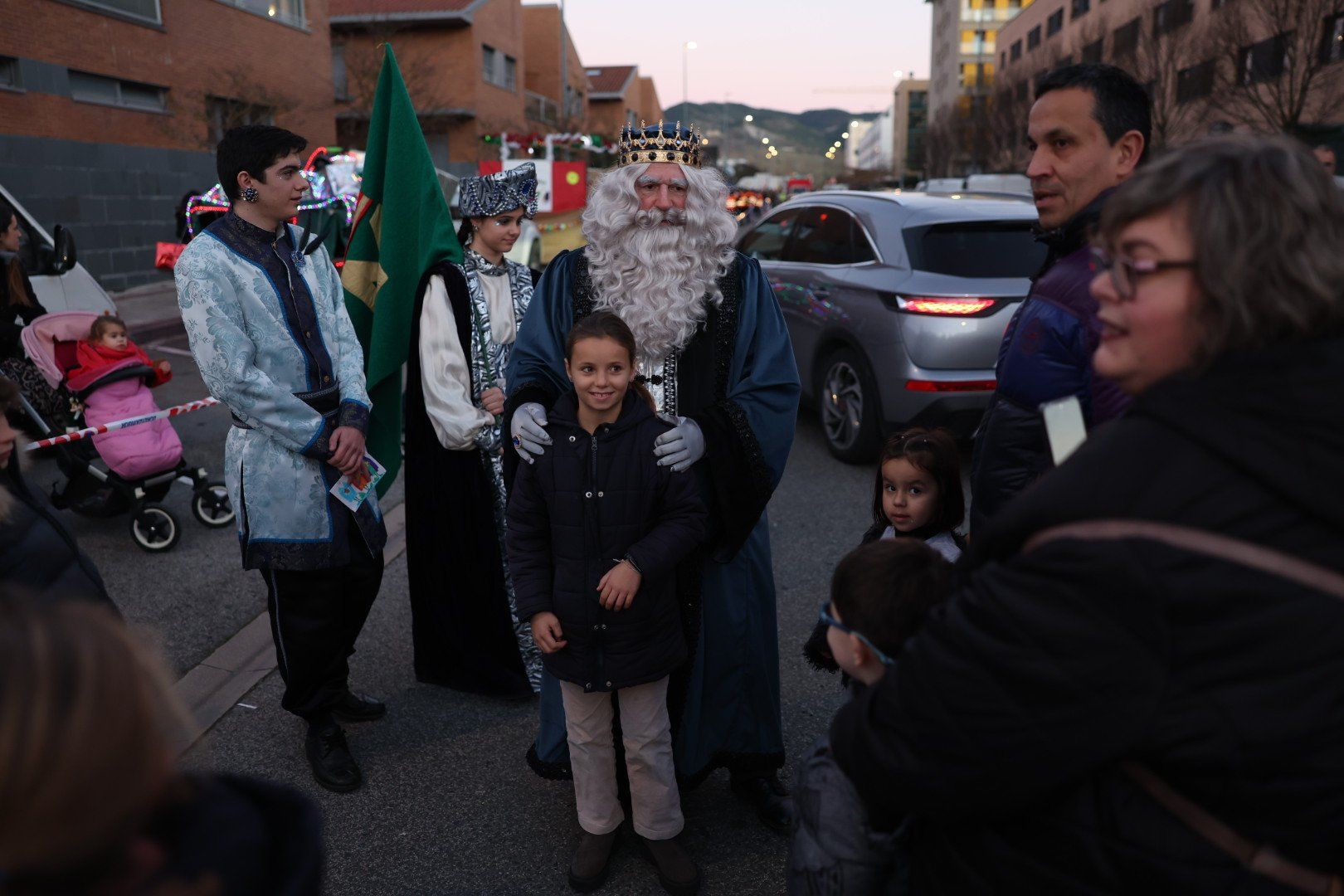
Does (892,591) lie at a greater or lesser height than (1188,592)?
lesser

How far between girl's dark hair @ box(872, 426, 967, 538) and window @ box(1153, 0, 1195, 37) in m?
32.3

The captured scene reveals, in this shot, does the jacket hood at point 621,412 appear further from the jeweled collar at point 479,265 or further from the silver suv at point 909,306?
the silver suv at point 909,306

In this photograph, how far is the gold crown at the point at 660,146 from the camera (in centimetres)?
291

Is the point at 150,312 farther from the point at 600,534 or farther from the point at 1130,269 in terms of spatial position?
the point at 1130,269

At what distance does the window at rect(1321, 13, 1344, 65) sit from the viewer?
21.7m

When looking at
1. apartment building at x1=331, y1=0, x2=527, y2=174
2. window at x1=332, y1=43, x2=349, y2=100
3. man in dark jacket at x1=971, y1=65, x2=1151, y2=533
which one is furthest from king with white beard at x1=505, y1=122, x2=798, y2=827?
window at x1=332, y1=43, x2=349, y2=100

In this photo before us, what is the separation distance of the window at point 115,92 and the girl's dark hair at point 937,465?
1756 centimetres

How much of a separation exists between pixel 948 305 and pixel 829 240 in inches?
60.7

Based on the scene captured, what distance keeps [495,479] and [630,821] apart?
132cm

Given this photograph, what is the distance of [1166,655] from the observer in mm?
1049

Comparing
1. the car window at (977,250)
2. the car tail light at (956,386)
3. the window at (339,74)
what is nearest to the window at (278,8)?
the window at (339,74)

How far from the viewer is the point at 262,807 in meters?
1.10

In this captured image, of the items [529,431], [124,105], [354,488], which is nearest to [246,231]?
[354,488]

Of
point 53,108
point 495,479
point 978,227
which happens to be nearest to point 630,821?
point 495,479
